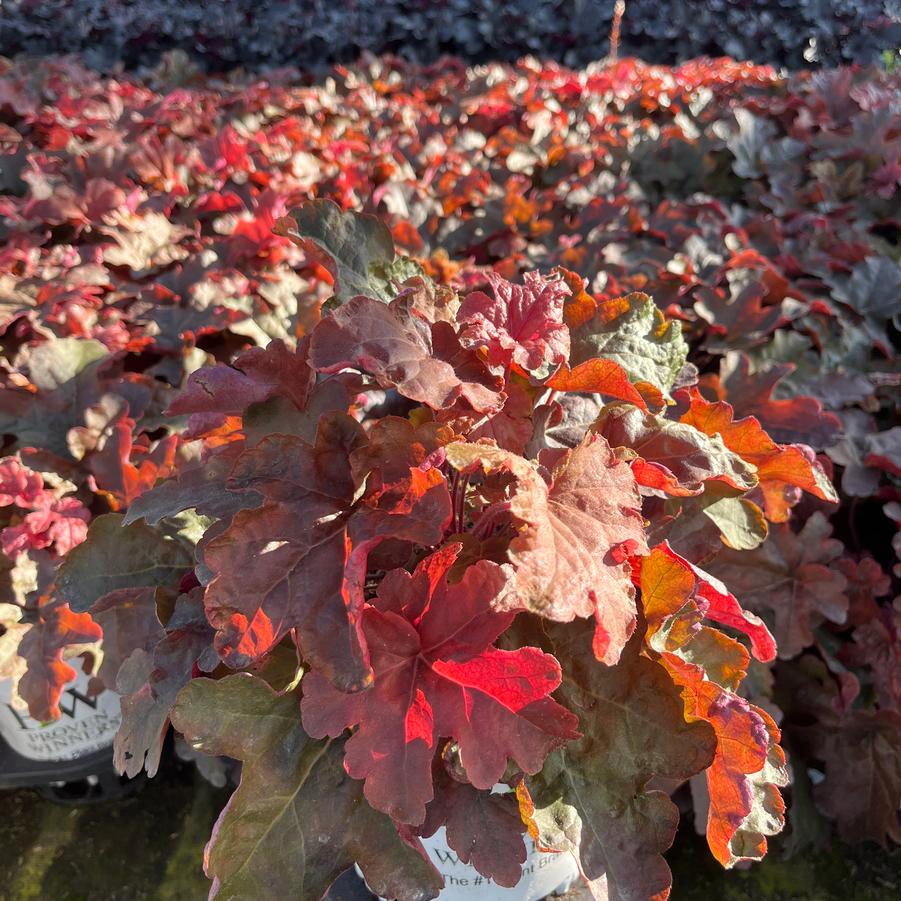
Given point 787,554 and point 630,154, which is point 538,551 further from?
point 630,154

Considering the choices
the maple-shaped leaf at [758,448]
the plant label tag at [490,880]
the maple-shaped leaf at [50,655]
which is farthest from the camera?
the maple-shaped leaf at [50,655]

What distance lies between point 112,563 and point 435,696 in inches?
21.6

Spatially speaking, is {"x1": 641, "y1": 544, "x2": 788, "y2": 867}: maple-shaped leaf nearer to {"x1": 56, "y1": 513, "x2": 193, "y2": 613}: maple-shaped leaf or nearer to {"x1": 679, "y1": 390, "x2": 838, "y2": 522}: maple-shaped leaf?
{"x1": 679, "y1": 390, "x2": 838, "y2": 522}: maple-shaped leaf

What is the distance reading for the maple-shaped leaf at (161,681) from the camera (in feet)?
3.17

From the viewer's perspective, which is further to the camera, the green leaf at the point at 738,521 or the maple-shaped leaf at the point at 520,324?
the green leaf at the point at 738,521

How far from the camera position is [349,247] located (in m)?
1.03

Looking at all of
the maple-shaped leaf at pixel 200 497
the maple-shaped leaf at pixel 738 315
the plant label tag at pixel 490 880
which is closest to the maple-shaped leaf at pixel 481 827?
the plant label tag at pixel 490 880

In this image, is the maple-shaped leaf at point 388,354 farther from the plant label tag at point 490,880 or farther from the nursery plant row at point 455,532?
the plant label tag at point 490,880

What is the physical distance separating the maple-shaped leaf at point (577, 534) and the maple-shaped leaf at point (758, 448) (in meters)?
0.28

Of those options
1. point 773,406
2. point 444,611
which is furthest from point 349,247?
point 773,406

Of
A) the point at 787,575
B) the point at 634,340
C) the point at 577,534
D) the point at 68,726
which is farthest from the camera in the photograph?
the point at 68,726

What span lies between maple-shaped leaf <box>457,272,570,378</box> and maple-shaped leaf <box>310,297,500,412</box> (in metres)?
0.05

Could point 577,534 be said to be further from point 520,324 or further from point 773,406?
point 773,406

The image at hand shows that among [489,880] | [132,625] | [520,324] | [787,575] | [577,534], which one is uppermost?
[520,324]
